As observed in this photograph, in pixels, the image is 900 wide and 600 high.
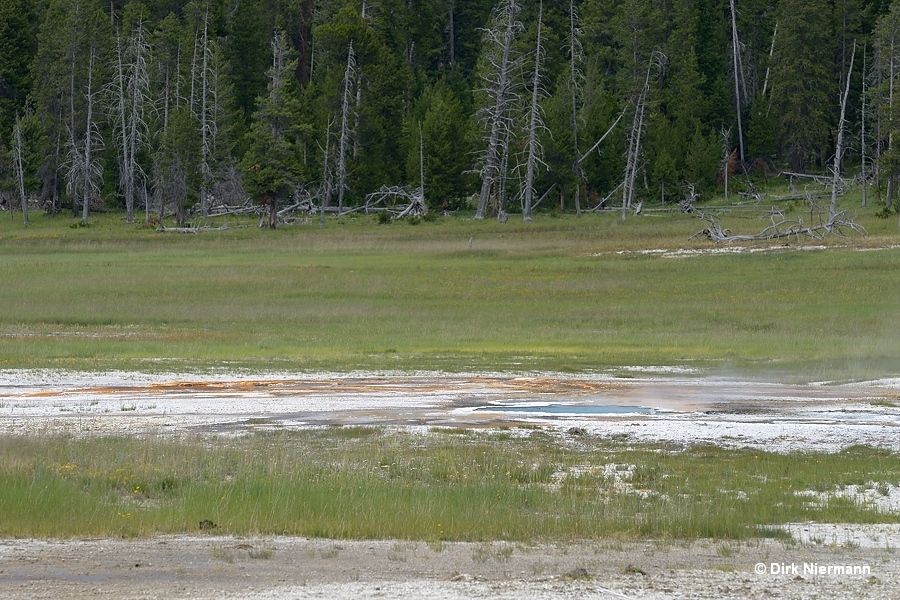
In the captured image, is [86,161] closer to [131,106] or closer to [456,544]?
[131,106]

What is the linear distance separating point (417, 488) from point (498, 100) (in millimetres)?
63245

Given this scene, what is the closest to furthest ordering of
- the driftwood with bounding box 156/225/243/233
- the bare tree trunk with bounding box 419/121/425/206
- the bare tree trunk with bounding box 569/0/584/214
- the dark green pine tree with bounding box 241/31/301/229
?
the dark green pine tree with bounding box 241/31/301/229
the driftwood with bounding box 156/225/243/233
the bare tree trunk with bounding box 419/121/425/206
the bare tree trunk with bounding box 569/0/584/214

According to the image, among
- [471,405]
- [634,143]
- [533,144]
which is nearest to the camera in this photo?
[471,405]

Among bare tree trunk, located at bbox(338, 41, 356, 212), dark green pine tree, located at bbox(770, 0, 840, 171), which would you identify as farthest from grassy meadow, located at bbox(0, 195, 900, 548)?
dark green pine tree, located at bbox(770, 0, 840, 171)

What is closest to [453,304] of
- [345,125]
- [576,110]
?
[345,125]

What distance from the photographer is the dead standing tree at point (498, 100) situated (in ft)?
238

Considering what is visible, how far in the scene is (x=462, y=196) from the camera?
78.8m

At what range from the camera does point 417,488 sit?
37.4 feet

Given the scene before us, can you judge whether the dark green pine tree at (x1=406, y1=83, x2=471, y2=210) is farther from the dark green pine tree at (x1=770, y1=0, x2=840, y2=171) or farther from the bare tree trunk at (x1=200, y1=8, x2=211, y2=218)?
the dark green pine tree at (x1=770, y1=0, x2=840, y2=171)

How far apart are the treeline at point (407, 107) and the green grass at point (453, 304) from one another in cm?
1342

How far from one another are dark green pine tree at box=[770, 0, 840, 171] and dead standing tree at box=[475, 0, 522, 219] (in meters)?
20.9

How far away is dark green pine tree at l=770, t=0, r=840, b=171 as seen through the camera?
82125 mm

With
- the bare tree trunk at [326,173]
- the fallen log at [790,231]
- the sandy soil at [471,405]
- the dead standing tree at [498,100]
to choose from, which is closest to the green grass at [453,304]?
the fallen log at [790,231]

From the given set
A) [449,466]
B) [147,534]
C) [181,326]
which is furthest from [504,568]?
[181,326]
